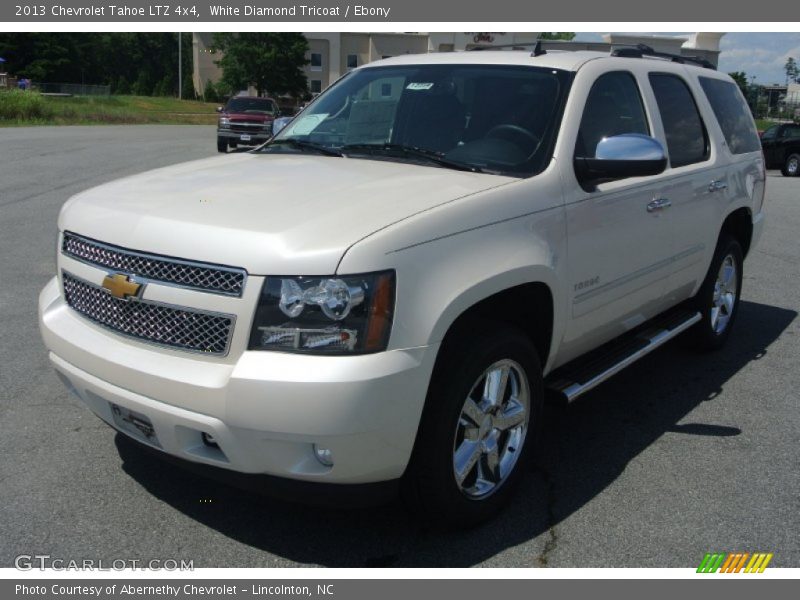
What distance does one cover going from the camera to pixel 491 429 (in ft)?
11.4

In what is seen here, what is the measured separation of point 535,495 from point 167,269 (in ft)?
6.57

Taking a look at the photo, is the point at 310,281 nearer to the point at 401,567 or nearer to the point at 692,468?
the point at 401,567

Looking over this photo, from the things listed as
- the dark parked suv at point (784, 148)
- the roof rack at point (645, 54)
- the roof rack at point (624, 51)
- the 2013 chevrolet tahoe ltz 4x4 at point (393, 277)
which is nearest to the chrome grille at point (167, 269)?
the 2013 chevrolet tahoe ltz 4x4 at point (393, 277)

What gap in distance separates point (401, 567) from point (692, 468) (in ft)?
5.85

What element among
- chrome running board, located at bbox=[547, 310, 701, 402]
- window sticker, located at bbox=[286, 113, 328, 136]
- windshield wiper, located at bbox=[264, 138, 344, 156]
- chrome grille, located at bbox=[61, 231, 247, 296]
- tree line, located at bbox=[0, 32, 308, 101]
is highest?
tree line, located at bbox=[0, 32, 308, 101]

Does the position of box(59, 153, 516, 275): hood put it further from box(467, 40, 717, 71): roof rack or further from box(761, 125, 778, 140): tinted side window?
box(761, 125, 778, 140): tinted side window

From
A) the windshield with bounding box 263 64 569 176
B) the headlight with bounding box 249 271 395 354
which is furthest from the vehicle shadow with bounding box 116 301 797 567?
the windshield with bounding box 263 64 569 176

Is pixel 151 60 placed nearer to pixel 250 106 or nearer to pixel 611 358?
pixel 250 106

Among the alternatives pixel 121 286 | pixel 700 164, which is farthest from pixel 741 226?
pixel 121 286

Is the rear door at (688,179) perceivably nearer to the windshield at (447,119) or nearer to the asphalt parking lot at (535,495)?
the asphalt parking lot at (535,495)

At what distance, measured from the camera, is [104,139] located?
2658cm

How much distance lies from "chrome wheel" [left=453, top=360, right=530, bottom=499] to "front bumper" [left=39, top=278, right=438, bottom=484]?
17.0 inches

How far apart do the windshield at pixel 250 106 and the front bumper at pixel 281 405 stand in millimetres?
25304

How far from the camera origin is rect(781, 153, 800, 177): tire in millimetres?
24484
